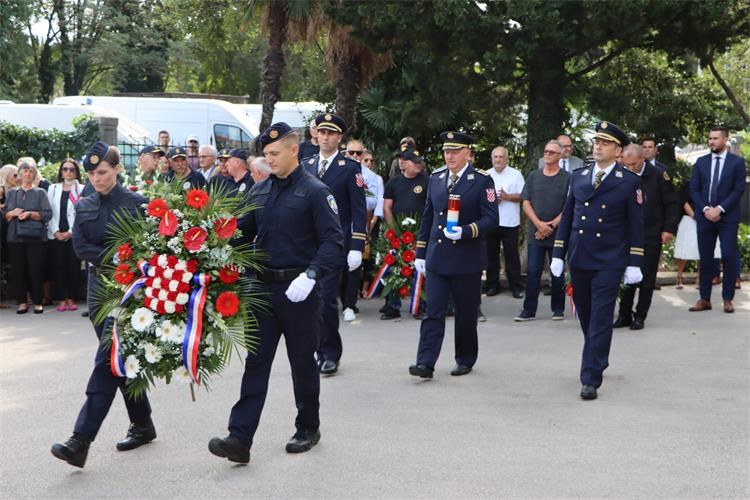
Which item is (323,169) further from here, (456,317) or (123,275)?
(123,275)

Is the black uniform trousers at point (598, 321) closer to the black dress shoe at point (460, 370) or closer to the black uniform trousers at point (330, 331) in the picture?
the black dress shoe at point (460, 370)

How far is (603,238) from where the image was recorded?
322 inches

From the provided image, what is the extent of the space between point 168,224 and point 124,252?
1.07 feet

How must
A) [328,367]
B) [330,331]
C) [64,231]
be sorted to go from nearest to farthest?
[328,367] < [330,331] < [64,231]

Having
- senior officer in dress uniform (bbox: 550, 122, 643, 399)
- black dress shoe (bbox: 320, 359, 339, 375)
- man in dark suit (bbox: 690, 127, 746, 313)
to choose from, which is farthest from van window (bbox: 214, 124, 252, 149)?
senior officer in dress uniform (bbox: 550, 122, 643, 399)

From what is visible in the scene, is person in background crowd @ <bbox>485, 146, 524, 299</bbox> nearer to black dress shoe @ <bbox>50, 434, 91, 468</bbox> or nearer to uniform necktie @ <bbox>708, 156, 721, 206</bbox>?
uniform necktie @ <bbox>708, 156, 721, 206</bbox>

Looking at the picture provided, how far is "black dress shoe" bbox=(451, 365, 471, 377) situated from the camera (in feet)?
28.6

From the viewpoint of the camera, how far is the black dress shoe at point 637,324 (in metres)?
11.0

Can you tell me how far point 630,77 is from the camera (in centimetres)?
1795

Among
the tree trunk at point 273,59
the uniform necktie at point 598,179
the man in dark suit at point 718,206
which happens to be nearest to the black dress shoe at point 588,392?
the uniform necktie at point 598,179

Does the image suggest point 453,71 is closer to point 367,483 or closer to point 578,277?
point 578,277

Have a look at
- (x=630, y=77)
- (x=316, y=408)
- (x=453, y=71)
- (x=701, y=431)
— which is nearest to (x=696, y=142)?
(x=630, y=77)

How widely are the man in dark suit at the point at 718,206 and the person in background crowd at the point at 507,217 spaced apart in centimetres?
217

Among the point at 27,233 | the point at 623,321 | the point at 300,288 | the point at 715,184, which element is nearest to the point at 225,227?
the point at 300,288
